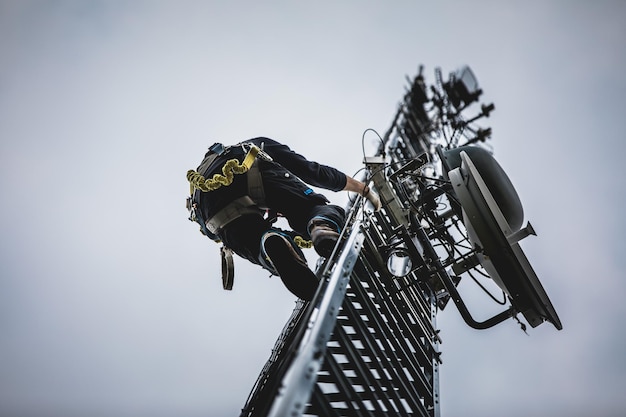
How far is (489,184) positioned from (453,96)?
987 cm

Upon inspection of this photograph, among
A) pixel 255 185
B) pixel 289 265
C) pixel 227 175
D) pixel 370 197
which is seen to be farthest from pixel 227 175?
pixel 370 197

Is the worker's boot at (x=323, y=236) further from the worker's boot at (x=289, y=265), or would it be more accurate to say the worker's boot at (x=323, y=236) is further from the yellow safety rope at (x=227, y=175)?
the yellow safety rope at (x=227, y=175)

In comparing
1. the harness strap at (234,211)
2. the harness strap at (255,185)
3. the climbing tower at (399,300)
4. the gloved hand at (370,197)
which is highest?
the harness strap at (255,185)

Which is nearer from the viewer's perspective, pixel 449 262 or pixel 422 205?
pixel 449 262

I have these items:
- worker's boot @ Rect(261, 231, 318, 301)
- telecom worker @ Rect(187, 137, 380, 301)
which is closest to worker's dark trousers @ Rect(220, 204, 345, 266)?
telecom worker @ Rect(187, 137, 380, 301)

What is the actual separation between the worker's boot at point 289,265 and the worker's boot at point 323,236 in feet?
0.61

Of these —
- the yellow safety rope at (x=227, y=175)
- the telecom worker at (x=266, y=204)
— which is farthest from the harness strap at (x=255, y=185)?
the yellow safety rope at (x=227, y=175)

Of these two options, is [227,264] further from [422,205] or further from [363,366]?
[422,205]

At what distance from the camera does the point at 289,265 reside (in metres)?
3.01

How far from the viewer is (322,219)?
321 cm

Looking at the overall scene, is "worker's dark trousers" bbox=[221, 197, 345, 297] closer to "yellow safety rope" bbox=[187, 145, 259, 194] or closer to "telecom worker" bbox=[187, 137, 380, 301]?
"telecom worker" bbox=[187, 137, 380, 301]

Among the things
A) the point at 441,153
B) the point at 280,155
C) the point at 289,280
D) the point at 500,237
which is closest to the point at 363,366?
the point at 289,280

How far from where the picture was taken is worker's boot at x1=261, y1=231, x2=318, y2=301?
301 centimetres

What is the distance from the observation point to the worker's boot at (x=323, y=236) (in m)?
3.01
